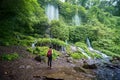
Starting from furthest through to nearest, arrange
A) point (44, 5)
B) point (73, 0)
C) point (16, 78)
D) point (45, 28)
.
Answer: point (73, 0) → point (44, 5) → point (45, 28) → point (16, 78)

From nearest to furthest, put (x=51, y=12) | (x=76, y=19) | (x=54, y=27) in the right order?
1. (x=54, y=27)
2. (x=51, y=12)
3. (x=76, y=19)

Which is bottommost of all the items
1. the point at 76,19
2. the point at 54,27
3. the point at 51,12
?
the point at 54,27

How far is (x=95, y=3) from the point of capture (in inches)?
2584

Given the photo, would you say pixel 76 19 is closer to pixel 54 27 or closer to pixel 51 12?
pixel 51 12

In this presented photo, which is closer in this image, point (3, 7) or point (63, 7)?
point (3, 7)

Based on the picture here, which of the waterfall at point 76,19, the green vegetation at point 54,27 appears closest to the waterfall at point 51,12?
the green vegetation at point 54,27

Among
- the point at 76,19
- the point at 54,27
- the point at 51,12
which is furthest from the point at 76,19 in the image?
the point at 54,27

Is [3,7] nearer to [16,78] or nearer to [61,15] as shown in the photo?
[16,78]

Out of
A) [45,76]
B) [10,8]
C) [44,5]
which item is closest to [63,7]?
[44,5]

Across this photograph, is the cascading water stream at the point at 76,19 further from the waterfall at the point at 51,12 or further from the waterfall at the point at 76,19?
the waterfall at the point at 51,12

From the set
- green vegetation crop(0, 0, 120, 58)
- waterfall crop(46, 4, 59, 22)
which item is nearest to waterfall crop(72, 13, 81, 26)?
green vegetation crop(0, 0, 120, 58)

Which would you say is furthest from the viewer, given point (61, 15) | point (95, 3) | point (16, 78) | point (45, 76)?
point (95, 3)

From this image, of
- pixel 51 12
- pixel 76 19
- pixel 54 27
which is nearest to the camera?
pixel 54 27

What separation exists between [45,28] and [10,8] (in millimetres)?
14795
